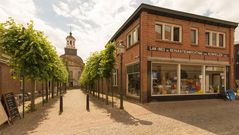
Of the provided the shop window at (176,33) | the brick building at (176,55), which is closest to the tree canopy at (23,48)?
the brick building at (176,55)

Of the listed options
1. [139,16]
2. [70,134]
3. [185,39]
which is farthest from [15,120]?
[185,39]

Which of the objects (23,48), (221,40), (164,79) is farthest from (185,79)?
(23,48)

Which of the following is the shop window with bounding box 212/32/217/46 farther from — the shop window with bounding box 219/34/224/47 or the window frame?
the window frame

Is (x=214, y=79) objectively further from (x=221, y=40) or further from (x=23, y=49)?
(x=23, y=49)

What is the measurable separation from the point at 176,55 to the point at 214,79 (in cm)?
498

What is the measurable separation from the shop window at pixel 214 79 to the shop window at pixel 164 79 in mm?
3557

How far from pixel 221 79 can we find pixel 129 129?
12.7 metres

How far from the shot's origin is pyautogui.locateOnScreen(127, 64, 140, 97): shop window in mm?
12654

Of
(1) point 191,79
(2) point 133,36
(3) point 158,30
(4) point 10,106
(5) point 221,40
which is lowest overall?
(4) point 10,106

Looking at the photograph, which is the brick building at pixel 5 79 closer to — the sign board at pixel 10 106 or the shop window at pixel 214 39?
the sign board at pixel 10 106

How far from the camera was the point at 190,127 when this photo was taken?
591 centimetres

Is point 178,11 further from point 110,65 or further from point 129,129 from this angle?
point 129,129

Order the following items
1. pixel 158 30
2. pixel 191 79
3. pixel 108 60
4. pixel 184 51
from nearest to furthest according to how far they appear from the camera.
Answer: pixel 108 60, pixel 158 30, pixel 184 51, pixel 191 79

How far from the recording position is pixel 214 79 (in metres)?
14.3
